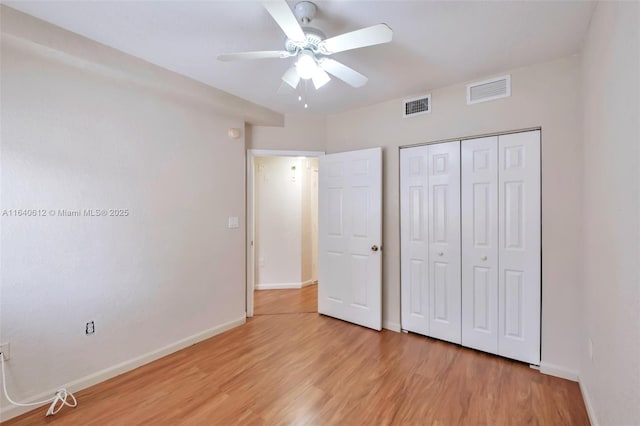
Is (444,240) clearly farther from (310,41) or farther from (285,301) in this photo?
(285,301)

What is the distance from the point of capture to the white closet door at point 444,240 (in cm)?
276

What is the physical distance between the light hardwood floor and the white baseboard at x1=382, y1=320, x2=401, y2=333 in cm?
25

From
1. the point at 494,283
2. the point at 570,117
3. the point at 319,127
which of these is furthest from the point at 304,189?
the point at 570,117

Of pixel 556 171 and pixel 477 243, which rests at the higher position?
pixel 556 171

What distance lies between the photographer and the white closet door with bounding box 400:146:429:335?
2959 mm

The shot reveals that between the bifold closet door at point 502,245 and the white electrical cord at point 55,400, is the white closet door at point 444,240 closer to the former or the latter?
the bifold closet door at point 502,245

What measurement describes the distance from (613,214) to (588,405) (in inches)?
54.8

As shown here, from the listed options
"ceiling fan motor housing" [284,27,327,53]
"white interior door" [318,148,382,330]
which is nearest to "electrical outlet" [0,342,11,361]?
"ceiling fan motor housing" [284,27,327,53]

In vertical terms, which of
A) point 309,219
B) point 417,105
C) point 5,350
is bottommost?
point 5,350

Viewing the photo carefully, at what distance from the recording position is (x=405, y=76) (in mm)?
2584

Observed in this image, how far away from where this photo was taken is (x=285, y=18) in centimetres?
141

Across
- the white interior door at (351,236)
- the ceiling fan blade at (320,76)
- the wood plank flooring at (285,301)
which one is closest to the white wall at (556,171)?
the white interior door at (351,236)

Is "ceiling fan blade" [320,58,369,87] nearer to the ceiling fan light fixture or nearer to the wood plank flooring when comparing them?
the ceiling fan light fixture

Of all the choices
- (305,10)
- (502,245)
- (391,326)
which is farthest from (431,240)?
(305,10)
